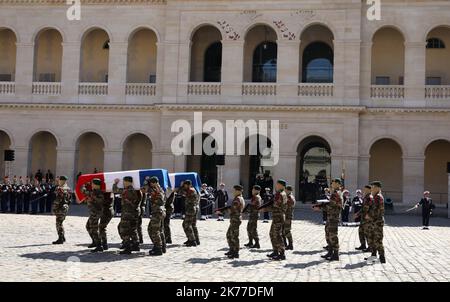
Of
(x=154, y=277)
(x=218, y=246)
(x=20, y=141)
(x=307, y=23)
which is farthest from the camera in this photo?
(x=20, y=141)

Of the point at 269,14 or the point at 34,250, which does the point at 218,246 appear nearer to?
the point at 34,250

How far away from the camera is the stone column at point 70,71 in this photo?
3438 centimetres

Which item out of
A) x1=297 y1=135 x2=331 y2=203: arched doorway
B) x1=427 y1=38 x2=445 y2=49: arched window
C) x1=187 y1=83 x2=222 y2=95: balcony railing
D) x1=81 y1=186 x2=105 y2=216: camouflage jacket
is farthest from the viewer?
x1=297 y1=135 x2=331 y2=203: arched doorway

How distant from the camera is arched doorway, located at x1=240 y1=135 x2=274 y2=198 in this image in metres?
34.1

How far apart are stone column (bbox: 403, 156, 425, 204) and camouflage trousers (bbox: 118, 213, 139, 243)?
20.0 m

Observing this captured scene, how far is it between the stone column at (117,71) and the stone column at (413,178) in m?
15.9

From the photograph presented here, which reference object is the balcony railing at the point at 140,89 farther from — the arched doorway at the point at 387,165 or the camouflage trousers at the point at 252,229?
the camouflage trousers at the point at 252,229

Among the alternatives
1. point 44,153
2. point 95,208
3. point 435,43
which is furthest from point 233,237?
point 44,153

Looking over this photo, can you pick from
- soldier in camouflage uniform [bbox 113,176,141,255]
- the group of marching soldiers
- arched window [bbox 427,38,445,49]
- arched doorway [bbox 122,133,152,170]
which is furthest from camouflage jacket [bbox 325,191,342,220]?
arched window [bbox 427,38,445,49]

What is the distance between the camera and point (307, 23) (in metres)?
31.9

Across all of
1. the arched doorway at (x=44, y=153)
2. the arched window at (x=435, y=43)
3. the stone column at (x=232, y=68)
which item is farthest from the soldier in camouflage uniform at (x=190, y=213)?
the arched window at (x=435, y=43)

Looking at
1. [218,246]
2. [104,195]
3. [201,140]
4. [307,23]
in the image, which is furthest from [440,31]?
[104,195]

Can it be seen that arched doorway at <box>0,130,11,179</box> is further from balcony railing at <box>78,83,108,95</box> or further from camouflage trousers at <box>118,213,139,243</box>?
camouflage trousers at <box>118,213,139,243</box>
